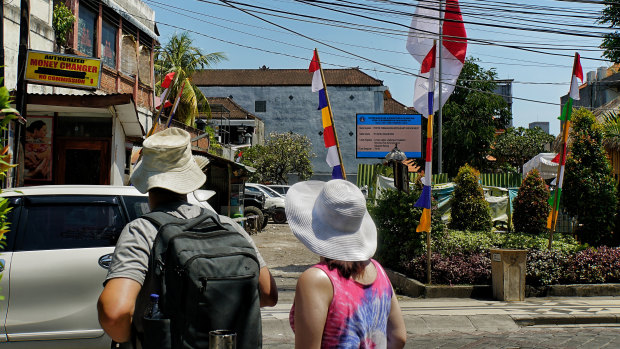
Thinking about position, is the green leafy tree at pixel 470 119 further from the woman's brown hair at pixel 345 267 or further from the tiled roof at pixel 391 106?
the tiled roof at pixel 391 106

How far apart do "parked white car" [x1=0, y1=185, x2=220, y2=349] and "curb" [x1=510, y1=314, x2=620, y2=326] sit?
6.09 metres

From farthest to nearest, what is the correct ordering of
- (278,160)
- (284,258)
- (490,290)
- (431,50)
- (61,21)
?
(278,160)
(284,258)
(61,21)
(431,50)
(490,290)

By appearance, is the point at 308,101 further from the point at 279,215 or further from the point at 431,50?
the point at 431,50

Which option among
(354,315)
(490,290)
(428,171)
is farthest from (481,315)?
(354,315)

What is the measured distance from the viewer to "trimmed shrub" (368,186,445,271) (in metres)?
11.8

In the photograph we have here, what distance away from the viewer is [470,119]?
2920 cm

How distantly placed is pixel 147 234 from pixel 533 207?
13146mm

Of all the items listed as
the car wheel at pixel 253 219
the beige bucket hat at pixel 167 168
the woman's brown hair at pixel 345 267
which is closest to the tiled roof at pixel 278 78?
the car wheel at pixel 253 219

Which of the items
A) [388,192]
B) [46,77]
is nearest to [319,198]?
[46,77]

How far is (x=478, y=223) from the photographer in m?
15.0

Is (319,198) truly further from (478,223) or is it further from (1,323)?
(478,223)

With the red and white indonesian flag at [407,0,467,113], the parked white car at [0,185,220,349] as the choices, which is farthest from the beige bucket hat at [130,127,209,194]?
the red and white indonesian flag at [407,0,467,113]

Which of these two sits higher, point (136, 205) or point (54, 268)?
point (136, 205)

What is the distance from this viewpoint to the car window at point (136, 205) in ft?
18.3
